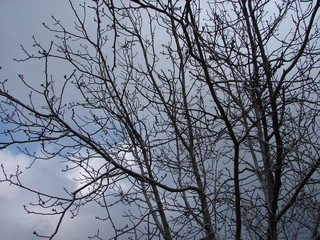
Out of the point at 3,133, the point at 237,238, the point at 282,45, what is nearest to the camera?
the point at 3,133

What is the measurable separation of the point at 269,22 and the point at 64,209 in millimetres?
3384

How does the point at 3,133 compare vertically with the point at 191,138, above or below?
below

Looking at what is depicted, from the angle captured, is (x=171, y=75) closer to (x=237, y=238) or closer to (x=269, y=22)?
(x=269, y=22)

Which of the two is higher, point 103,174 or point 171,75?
point 171,75

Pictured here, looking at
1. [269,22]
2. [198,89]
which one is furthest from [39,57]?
[269,22]

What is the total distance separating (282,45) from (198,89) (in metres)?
1.54

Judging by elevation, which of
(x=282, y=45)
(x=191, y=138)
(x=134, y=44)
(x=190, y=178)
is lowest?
(x=190, y=178)

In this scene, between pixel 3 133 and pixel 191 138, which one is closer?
pixel 3 133

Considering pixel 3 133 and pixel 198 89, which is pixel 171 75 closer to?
pixel 198 89

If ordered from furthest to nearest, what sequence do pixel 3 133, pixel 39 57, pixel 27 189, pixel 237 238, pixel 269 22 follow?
pixel 269 22
pixel 237 238
pixel 39 57
pixel 3 133
pixel 27 189

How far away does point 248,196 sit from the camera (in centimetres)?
395

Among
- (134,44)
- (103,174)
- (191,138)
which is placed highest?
(134,44)

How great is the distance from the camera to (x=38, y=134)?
247cm

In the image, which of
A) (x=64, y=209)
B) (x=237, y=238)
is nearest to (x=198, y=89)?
(x=237, y=238)
